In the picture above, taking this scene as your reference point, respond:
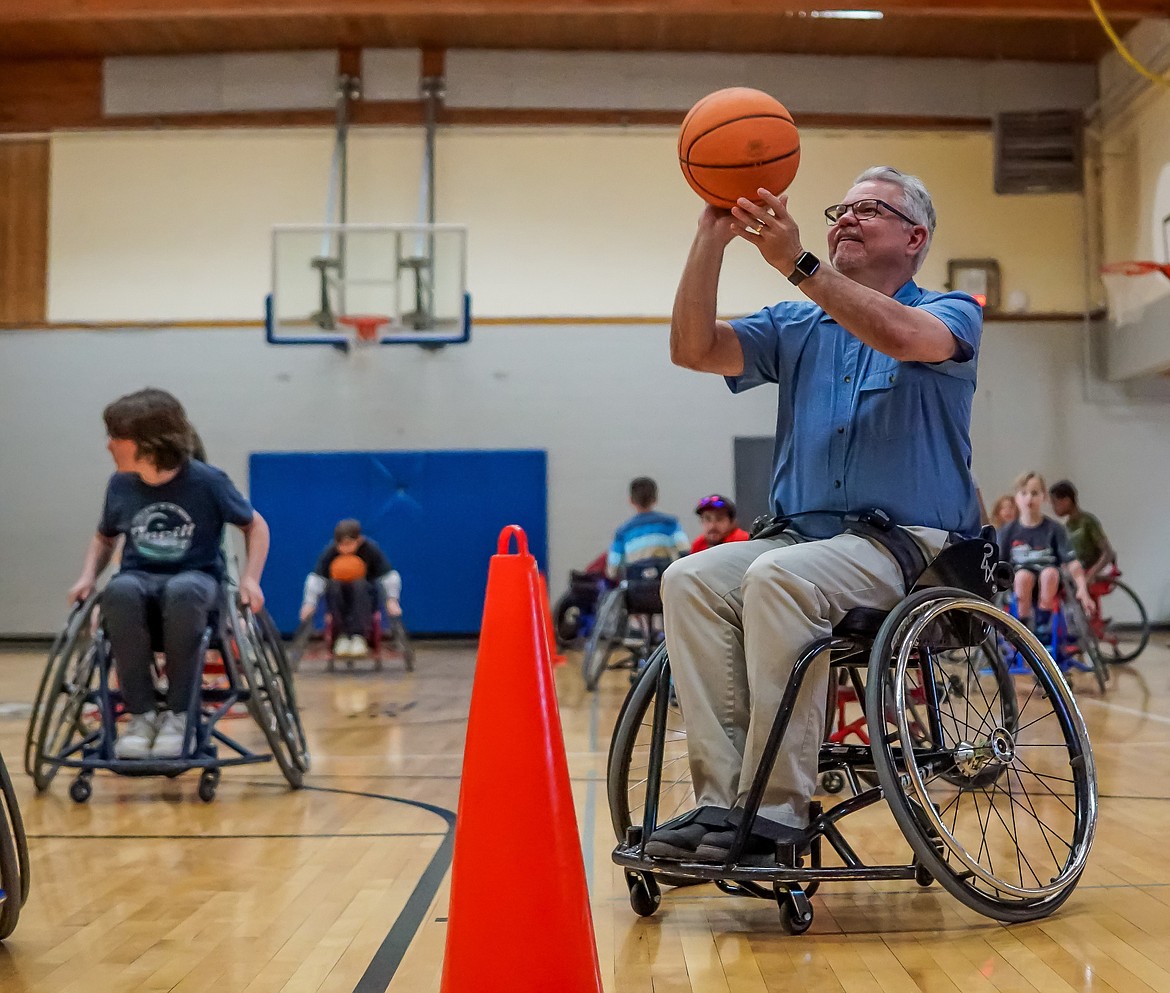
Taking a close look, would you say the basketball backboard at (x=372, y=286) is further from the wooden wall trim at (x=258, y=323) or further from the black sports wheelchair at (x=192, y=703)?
the black sports wheelchair at (x=192, y=703)

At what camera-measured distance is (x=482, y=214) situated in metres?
10.1

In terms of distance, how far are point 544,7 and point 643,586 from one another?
13.3ft

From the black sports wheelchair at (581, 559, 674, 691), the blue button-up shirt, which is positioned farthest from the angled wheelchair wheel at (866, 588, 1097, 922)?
the black sports wheelchair at (581, 559, 674, 691)

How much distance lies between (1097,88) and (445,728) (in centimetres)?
828

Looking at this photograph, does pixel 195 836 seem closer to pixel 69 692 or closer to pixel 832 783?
pixel 69 692

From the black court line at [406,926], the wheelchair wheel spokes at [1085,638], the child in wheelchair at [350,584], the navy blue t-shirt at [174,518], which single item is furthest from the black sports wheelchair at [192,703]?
the child in wheelchair at [350,584]

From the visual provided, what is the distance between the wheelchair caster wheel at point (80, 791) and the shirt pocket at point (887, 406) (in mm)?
2300

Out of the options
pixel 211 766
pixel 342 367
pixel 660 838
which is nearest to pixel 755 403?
pixel 342 367

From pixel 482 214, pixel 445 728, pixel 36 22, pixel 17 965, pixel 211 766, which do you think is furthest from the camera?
pixel 482 214

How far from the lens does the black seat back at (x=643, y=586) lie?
6.23m

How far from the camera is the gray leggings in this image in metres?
3.25

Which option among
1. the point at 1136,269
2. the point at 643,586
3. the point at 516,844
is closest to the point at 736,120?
the point at 516,844

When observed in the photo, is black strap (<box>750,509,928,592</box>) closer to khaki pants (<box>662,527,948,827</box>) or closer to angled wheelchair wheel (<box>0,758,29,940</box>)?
khaki pants (<box>662,527,948,827</box>)

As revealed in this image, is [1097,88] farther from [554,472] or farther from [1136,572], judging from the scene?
[554,472]
